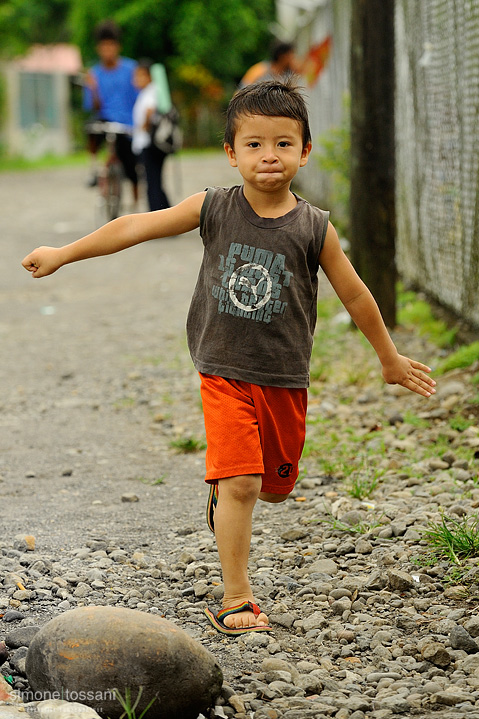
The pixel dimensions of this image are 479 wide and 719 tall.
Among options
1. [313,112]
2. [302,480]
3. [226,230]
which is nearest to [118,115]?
[313,112]

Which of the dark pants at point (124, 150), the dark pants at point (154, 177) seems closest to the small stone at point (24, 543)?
the dark pants at point (154, 177)

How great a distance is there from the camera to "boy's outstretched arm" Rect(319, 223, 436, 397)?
3.06 meters

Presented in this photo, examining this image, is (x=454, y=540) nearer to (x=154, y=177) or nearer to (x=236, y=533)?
(x=236, y=533)

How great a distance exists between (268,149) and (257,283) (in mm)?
394

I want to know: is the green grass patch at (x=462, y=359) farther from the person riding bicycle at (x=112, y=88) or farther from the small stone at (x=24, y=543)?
the person riding bicycle at (x=112, y=88)

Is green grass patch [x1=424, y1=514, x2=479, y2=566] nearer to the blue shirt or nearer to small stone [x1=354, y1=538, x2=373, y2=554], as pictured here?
small stone [x1=354, y1=538, x2=373, y2=554]

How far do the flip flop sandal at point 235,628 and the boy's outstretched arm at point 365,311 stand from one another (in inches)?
32.8

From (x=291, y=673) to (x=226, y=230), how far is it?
1.30 meters

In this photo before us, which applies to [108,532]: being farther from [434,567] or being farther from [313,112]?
[313,112]

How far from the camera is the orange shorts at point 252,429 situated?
117 inches

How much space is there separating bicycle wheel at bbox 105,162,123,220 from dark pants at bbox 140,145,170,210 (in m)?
0.47

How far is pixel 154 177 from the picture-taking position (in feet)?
39.3

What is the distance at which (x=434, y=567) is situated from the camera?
337cm

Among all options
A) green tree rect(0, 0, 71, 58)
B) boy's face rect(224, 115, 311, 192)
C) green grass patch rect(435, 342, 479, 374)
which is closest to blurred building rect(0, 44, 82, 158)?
green tree rect(0, 0, 71, 58)
